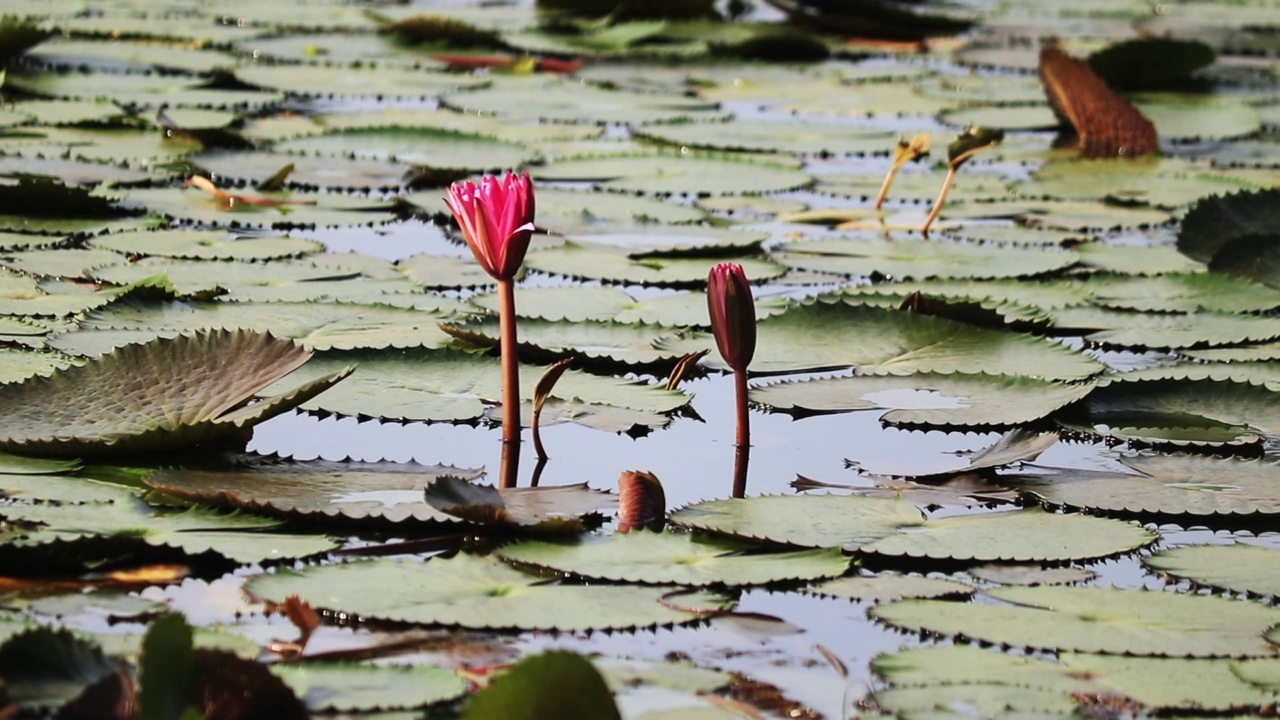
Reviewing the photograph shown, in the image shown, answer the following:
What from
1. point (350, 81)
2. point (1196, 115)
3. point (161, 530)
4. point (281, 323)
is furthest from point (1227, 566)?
point (350, 81)

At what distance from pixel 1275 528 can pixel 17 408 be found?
114 cm

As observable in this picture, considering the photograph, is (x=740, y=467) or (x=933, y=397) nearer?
(x=740, y=467)

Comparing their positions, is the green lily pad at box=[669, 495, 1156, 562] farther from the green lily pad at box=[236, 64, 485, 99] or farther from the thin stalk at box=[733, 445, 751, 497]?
the green lily pad at box=[236, 64, 485, 99]

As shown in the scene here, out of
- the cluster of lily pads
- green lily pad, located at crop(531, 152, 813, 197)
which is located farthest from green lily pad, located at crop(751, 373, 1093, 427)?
green lily pad, located at crop(531, 152, 813, 197)

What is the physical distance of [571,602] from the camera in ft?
4.30

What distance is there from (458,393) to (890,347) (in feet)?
1.80

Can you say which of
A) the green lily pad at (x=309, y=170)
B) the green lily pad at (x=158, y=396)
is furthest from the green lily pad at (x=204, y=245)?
the green lily pad at (x=158, y=396)

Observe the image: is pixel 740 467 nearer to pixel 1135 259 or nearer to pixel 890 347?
pixel 890 347

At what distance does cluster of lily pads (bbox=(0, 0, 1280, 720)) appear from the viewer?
1249 millimetres

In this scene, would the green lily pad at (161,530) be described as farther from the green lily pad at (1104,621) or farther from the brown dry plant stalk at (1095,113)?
the brown dry plant stalk at (1095,113)

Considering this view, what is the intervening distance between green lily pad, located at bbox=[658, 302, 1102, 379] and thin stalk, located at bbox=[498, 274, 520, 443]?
41 cm

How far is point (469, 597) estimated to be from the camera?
4.29 ft

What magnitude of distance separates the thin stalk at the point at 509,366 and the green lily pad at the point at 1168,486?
46 cm

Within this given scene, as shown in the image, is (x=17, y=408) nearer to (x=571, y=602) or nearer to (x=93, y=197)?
(x=571, y=602)
